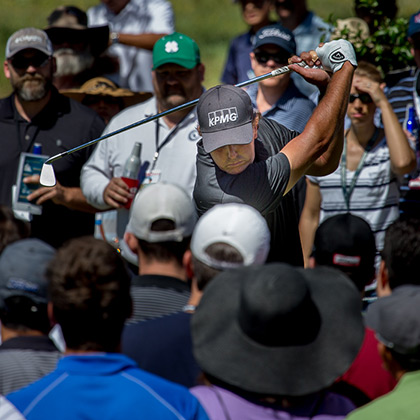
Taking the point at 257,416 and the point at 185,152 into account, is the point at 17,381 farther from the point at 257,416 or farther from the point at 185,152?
the point at 185,152

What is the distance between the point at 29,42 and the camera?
6523mm

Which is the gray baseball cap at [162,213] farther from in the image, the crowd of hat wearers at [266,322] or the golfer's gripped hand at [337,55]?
the golfer's gripped hand at [337,55]

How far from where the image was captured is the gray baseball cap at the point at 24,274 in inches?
132

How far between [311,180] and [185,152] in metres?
0.93

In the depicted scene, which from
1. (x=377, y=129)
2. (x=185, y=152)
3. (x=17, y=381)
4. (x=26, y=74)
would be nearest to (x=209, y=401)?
(x=17, y=381)

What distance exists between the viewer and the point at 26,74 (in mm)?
6531

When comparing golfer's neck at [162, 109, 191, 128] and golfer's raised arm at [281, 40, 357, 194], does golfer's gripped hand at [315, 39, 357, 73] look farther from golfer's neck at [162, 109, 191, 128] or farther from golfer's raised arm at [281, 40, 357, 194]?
golfer's neck at [162, 109, 191, 128]

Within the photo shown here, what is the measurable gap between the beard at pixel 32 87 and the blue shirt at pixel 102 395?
4054 millimetres

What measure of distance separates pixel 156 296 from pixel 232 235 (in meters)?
0.53

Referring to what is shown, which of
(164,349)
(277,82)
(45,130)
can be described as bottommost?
(164,349)

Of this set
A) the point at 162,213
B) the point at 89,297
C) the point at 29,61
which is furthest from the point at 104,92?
the point at 89,297

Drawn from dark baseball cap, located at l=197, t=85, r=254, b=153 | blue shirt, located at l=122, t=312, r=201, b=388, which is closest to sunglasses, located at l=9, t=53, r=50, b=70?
dark baseball cap, located at l=197, t=85, r=254, b=153

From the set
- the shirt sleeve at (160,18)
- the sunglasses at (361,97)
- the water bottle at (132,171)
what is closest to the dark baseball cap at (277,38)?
the sunglasses at (361,97)

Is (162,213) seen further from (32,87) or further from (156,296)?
(32,87)
